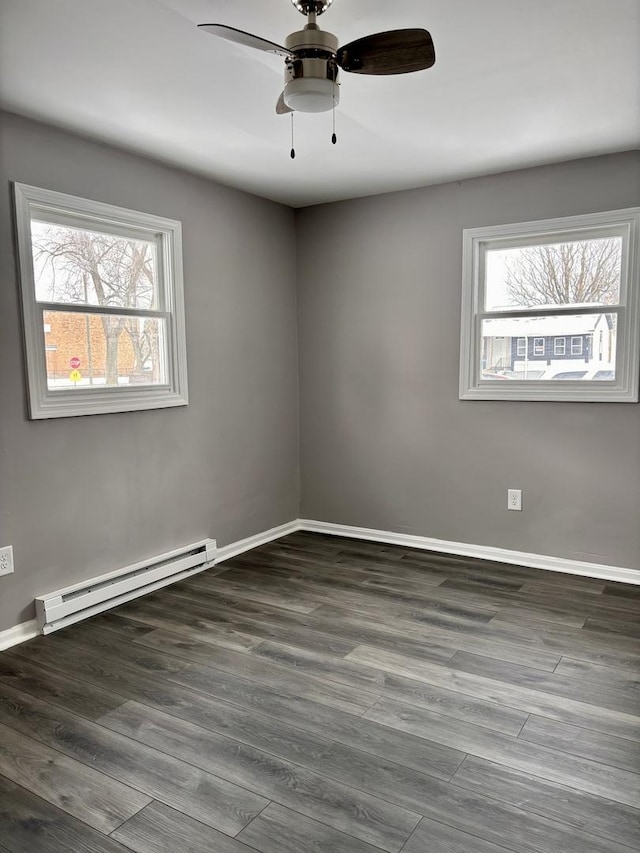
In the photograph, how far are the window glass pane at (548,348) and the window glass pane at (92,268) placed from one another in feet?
7.28

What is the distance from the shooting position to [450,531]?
14.3 ft

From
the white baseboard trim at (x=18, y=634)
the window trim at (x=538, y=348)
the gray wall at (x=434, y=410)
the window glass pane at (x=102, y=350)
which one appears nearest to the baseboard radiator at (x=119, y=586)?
the white baseboard trim at (x=18, y=634)

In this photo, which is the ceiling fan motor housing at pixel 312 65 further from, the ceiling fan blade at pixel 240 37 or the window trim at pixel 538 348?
the window trim at pixel 538 348

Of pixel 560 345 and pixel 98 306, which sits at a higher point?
pixel 98 306

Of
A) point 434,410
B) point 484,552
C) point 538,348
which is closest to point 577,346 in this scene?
point 538,348

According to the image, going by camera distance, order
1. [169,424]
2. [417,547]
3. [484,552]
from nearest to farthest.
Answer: [169,424] → [484,552] → [417,547]

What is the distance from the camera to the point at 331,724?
2293 millimetres

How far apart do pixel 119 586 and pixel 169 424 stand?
100 centimetres

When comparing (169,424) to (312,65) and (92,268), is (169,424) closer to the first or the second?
(92,268)

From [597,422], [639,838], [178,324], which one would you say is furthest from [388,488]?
[639,838]

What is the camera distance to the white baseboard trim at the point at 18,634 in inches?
116

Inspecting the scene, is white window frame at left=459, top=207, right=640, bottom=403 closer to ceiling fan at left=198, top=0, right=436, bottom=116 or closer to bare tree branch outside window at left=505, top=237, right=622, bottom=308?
bare tree branch outside window at left=505, top=237, right=622, bottom=308

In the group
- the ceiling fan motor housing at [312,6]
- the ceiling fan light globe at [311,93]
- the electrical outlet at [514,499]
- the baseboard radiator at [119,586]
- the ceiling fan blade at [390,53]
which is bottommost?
the baseboard radiator at [119,586]

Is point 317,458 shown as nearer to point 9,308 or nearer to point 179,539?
point 179,539
